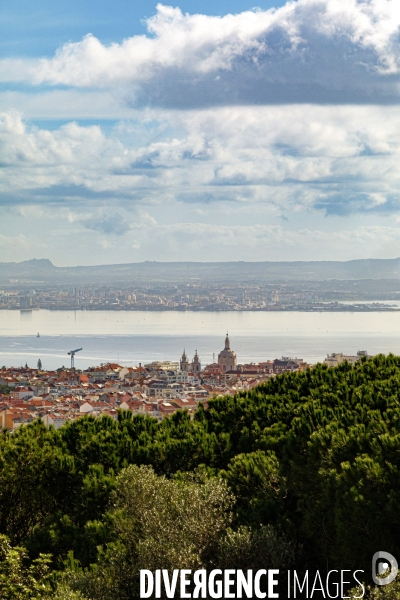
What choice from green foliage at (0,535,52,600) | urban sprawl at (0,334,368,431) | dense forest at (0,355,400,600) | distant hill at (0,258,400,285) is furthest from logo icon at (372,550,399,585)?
distant hill at (0,258,400,285)

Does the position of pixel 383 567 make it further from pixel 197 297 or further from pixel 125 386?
pixel 197 297

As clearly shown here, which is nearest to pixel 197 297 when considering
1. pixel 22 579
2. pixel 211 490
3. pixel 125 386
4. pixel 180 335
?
pixel 180 335

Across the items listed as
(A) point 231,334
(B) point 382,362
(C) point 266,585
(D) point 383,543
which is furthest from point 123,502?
(A) point 231,334

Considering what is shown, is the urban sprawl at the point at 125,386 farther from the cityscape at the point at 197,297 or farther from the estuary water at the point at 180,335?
the cityscape at the point at 197,297

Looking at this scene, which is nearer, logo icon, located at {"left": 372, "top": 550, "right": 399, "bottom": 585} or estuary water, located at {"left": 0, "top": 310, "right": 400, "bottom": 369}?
logo icon, located at {"left": 372, "top": 550, "right": 399, "bottom": 585}

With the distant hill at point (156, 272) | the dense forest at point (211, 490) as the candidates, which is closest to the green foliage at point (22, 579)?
the dense forest at point (211, 490)

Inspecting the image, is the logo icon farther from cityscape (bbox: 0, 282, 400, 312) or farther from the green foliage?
cityscape (bbox: 0, 282, 400, 312)
